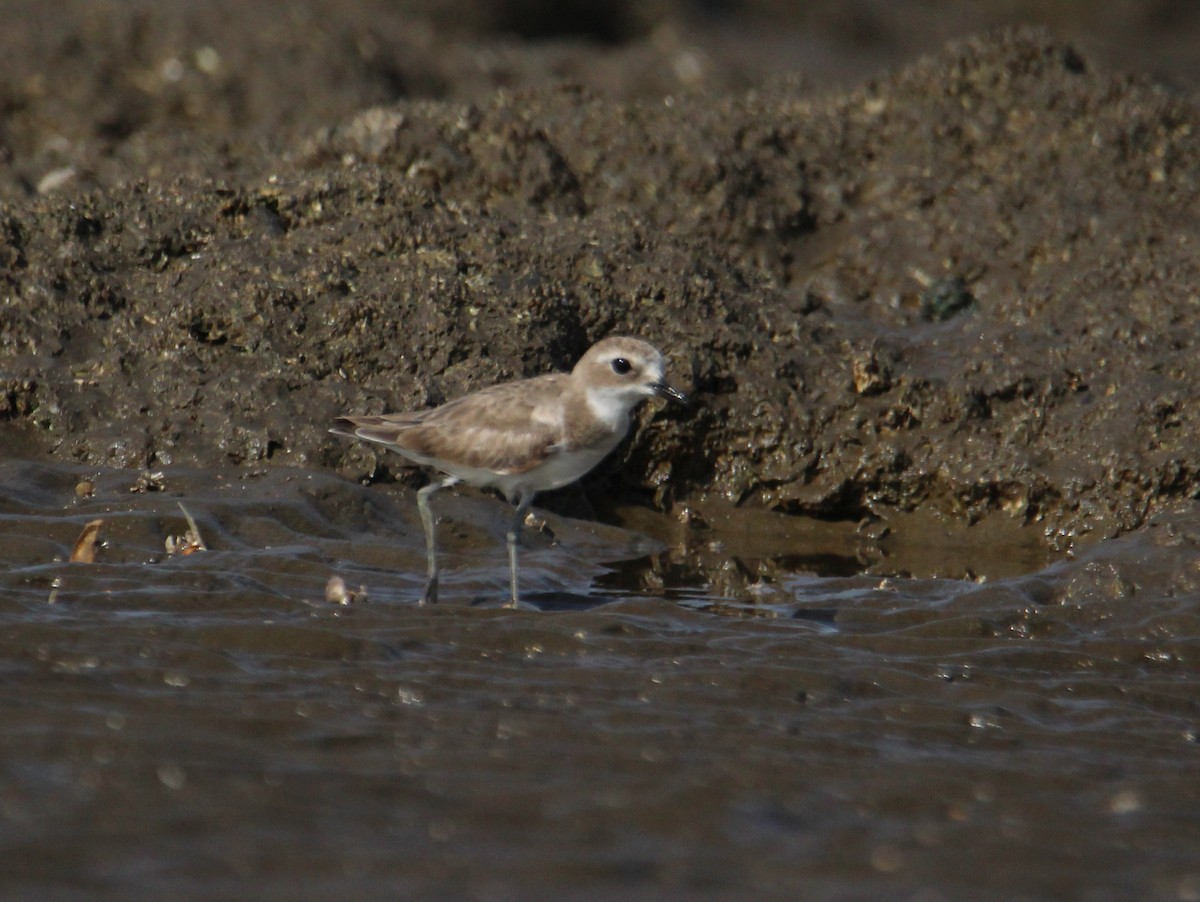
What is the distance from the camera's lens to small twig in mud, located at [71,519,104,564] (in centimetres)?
730

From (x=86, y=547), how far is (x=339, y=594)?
4.26 feet

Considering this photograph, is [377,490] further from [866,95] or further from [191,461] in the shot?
[866,95]

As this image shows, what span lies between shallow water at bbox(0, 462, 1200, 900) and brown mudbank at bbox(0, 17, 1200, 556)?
0.73 metres

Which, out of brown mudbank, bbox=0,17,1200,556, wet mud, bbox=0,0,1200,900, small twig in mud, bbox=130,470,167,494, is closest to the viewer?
wet mud, bbox=0,0,1200,900

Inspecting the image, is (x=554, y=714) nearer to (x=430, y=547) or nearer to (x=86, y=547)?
(x=430, y=547)

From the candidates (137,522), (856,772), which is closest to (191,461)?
(137,522)

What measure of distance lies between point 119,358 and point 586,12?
15523 millimetres

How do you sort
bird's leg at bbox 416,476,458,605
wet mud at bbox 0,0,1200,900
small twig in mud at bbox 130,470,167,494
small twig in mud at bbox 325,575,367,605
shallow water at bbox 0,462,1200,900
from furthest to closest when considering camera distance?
small twig in mud at bbox 130,470,167,494
bird's leg at bbox 416,476,458,605
small twig in mud at bbox 325,575,367,605
wet mud at bbox 0,0,1200,900
shallow water at bbox 0,462,1200,900

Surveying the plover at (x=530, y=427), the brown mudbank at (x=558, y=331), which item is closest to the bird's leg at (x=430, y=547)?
the plover at (x=530, y=427)

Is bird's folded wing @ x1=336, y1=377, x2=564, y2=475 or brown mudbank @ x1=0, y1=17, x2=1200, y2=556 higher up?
brown mudbank @ x1=0, y1=17, x2=1200, y2=556

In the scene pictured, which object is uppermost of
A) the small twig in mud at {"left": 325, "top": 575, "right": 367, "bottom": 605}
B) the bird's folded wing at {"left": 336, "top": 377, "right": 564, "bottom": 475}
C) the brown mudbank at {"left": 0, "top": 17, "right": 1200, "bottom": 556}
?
the brown mudbank at {"left": 0, "top": 17, "right": 1200, "bottom": 556}

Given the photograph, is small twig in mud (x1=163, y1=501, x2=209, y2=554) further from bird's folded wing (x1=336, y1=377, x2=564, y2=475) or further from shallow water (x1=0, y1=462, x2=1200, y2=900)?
bird's folded wing (x1=336, y1=377, x2=564, y2=475)

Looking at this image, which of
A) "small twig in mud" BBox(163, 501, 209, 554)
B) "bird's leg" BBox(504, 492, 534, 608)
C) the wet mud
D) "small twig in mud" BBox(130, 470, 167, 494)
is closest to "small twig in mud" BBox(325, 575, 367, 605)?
the wet mud

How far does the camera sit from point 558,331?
930cm
